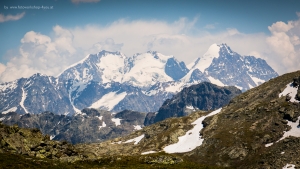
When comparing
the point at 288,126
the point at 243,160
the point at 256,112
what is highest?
the point at 256,112

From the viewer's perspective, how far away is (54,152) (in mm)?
82062

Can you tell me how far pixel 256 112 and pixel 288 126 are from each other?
94.2 ft

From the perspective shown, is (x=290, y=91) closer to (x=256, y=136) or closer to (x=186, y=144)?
(x=256, y=136)

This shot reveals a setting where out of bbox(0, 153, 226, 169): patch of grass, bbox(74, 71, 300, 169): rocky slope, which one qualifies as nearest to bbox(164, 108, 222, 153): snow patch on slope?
bbox(74, 71, 300, 169): rocky slope

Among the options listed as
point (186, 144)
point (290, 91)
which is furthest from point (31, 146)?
point (290, 91)

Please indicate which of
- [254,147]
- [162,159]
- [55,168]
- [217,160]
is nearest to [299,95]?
[254,147]

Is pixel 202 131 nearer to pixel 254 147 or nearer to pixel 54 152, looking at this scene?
pixel 254 147

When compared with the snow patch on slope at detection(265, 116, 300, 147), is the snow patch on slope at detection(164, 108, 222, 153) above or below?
above

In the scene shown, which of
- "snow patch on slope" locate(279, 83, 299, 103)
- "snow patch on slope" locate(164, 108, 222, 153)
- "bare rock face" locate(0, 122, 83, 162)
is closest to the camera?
"bare rock face" locate(0, 122, 83, 162)

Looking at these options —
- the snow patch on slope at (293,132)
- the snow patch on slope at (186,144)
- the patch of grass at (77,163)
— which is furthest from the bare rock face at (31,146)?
the snow patch on slope at (293,132)

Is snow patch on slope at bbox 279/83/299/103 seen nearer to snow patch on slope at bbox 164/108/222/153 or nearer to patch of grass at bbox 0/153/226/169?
snow patch on slope at bbox 164/108/222/153

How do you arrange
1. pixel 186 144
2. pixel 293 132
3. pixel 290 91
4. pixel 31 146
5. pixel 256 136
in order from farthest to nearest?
1. pixel 186 144
2. pixel 290 91
3. pixel 256 136
4. pixel 293 132
5. pixel 31 146

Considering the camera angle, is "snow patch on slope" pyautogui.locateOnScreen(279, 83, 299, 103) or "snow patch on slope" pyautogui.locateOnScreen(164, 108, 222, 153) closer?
"snow patch on slope" pyautogui.locateOnScreen(279, 83, 299, 103)

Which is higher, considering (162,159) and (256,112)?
(256,112)
